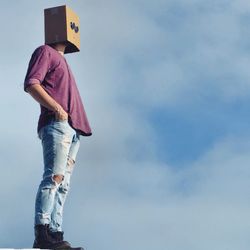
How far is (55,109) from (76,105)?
425 mm

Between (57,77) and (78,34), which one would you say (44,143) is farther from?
(78,34)

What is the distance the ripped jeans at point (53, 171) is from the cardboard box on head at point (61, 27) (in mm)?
986

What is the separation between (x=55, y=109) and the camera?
592cm

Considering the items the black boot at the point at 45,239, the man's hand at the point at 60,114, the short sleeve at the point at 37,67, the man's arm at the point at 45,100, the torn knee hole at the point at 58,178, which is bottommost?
the black boot at the point at 45,239

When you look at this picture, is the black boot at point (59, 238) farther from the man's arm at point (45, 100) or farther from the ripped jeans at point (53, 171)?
the man's arm at point (45, 100)

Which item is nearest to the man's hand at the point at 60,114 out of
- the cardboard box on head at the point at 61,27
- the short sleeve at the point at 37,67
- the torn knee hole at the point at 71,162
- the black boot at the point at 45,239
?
the short sleeve at the point at 37,67

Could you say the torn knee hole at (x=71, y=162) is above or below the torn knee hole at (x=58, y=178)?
above

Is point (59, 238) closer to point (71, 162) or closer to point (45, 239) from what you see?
point (45, 239)

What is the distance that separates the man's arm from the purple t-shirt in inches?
3.1

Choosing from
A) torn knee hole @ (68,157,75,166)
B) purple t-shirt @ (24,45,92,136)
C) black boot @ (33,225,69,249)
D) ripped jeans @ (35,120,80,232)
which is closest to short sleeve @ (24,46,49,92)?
purple t-shirt @ (24,45,92,136)

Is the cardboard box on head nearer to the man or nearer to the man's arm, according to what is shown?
the man

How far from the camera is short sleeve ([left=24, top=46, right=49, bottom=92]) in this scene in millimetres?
5910

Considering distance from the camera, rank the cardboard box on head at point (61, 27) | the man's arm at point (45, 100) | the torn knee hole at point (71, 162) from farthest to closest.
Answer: the cardboard box on head at point (61, 27) < the torn knee hole at point (71, 162) < the man's arm at point (45, 100)

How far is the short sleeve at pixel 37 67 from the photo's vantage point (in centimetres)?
591
